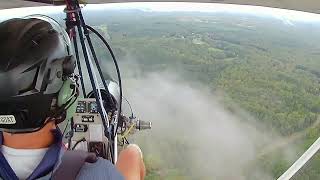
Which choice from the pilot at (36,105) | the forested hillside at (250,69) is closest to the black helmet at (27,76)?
the pilot at (36,105)

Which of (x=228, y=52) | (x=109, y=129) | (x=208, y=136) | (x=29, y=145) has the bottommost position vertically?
(x=208, y=136)

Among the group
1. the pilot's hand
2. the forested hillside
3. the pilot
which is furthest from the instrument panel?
the forested hillside

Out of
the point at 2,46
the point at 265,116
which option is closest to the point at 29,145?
the point at 2,46

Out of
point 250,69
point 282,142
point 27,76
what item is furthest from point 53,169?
point 250,69

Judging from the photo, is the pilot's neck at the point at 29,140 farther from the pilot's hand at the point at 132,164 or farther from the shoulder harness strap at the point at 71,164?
the pilot's hand at the point at 132,164

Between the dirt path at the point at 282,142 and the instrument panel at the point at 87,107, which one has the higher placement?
the instrument panel at the point at 87,107

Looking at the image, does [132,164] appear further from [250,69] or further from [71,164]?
[250,69]

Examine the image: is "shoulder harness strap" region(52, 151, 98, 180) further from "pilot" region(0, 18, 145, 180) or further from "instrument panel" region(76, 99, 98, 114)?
"instrument panel" region(76, 99, 98, 114)

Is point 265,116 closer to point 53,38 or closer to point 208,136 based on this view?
point 208,136

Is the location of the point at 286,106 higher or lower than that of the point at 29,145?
lower
